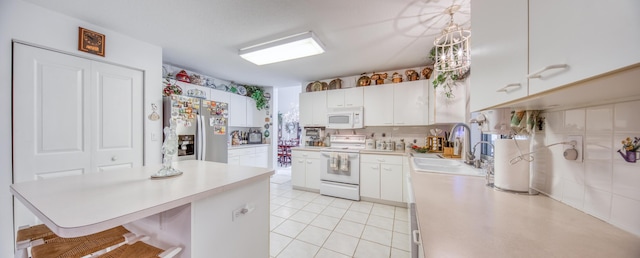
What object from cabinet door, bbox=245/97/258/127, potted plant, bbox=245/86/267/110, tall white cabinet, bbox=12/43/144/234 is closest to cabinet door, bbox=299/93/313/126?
potted plant, bbox=245/86/267/110

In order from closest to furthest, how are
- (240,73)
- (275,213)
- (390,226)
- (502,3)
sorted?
(502,3)
(390,226)
(275,213)
(240,73)

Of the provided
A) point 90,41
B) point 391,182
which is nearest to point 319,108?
point 391,182

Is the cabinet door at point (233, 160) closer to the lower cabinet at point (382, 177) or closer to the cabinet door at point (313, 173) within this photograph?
the cabinet door at point (313, 173)

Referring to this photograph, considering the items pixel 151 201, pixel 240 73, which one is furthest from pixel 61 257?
pixel 240 73

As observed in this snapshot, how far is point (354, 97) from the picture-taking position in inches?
141

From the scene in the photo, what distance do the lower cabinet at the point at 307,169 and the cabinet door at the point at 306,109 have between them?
0.66 metres

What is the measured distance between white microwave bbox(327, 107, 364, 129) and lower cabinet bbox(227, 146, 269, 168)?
1.82 m

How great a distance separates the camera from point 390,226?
2373mm

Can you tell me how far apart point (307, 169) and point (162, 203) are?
292 centimetres

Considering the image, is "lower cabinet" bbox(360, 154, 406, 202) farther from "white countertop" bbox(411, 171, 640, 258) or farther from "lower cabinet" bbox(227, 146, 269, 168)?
"lower cabinet" bbox(227, 146, 269, 168)

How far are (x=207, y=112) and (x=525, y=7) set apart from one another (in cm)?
357

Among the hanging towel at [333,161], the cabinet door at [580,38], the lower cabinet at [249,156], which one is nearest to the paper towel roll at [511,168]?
the cabinet door at [580,38]

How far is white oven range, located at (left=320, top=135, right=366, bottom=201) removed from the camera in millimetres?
3232

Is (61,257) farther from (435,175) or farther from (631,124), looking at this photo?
(631,124)
